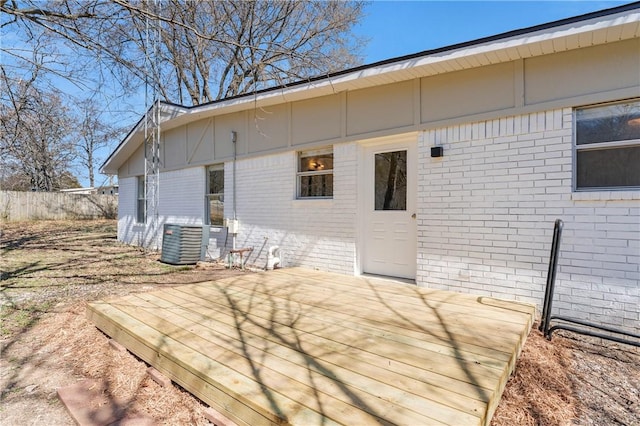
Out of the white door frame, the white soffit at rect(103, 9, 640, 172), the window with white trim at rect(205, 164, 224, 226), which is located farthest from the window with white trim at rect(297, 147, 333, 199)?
the window with white trim at rect(205, 164, 224, 226)

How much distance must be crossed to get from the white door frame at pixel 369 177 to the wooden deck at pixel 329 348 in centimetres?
110

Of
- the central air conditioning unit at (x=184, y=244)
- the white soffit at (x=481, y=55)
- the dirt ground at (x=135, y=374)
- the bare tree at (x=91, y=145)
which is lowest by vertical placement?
the dirt ground at (x=135, y=374)

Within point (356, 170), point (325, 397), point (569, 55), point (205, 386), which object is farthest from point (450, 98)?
point (205, 386)

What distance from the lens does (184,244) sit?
291 inches

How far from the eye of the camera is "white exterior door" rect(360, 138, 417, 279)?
16.0ft

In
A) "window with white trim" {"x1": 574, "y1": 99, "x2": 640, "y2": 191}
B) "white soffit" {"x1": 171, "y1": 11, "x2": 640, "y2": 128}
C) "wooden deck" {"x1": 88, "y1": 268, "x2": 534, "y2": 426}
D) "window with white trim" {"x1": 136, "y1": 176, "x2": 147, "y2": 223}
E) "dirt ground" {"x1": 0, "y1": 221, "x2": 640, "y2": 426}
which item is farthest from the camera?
"window with white trim" {"x1": 136, "y1": 176, "x2": 147, "y2": 223}

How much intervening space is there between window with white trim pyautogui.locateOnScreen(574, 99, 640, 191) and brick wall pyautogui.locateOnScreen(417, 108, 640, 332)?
13cm

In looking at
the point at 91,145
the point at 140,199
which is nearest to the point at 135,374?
the point at 140,199

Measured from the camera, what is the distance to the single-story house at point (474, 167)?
3385 millimetres

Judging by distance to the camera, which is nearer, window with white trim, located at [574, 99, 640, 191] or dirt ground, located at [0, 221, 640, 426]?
dirt ground, located at [0, 221, 640, 426]

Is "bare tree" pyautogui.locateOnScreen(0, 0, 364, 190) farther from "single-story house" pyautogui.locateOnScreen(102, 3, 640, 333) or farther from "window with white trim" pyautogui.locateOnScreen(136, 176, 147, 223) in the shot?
"window with white trim" pyautogui.locateOnScreen(136, 176, 147, 223)

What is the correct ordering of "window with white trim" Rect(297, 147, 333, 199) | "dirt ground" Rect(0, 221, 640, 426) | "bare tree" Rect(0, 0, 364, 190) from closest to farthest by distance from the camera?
"dirt ground" Rect(0, 221, 640, 426) → "bare tree" Rect(0, 0, 364, 190) → "window with white trim" Rect(297, 147, 333, 199)

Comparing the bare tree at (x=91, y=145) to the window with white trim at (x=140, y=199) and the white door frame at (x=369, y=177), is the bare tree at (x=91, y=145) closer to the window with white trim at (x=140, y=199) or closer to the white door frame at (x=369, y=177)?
the window with white trim at (x=140, y=199)

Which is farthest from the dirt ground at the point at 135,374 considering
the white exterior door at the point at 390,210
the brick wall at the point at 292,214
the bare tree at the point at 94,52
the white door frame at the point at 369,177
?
Answer: the bare tree at the point at 94,52
